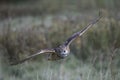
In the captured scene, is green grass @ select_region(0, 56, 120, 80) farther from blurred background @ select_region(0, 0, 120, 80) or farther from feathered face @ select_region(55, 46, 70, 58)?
feathered face @ select_region(55, 46, 70, 58)

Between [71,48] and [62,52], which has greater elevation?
[62,52]

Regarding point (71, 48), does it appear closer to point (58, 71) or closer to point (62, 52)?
point (58, 71)

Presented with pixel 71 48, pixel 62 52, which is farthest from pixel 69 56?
pixel 62 52

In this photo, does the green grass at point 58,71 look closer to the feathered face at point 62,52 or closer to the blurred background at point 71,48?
the blurred background at point 71,48

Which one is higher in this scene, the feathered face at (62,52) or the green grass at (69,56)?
the feathered face at (62,52)

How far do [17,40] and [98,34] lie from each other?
156 centimetres

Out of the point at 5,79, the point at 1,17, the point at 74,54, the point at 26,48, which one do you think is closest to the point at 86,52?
the point at 74,54

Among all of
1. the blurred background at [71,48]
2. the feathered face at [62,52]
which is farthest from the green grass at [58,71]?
the feathered face at [62,52]

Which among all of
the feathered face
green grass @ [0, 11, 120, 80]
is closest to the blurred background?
green grass @ [0, 11, 120, 80]

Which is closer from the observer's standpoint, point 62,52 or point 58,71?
point 62,52

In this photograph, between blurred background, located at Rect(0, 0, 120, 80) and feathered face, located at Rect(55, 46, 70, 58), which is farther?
blurred background, located at Rect(0, 0, 120, 80)

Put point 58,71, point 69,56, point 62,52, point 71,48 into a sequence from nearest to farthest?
point 62,52 → point 58,71 → point 69,56 → point 71,48

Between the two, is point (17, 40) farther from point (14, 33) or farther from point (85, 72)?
point (85, 72)

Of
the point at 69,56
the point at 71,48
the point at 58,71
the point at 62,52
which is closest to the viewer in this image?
the point at 62,52
